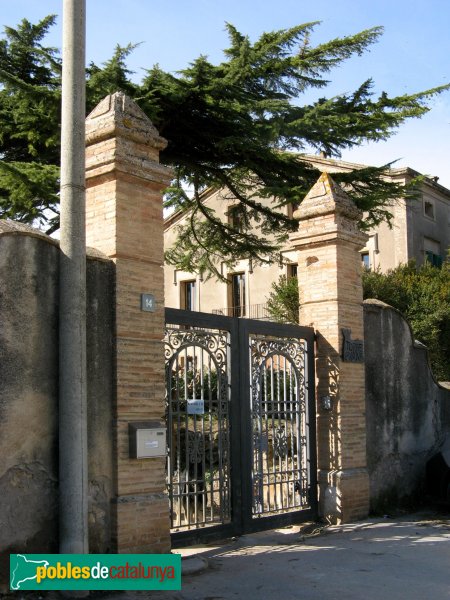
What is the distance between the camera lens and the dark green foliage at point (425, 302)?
18766 millimetres

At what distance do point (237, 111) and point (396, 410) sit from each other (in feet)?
20.0

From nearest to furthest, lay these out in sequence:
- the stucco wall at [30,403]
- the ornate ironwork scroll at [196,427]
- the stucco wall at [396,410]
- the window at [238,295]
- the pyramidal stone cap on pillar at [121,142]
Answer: the stucco wall at [30,403] < the pyramidal stone cap on pillar at [121,142] < the ornate ironwork scroll at [196,427] < the stucco wall at [396,410] < the window at [238,295]

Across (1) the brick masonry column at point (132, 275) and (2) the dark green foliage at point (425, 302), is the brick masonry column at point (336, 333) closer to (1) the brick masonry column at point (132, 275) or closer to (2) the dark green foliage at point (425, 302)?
(1) the brick masonry column at point (132, 275)

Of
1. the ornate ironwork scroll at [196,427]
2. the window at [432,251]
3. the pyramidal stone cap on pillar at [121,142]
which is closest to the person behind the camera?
the pyramidal stone cap on pillar at [121,142]

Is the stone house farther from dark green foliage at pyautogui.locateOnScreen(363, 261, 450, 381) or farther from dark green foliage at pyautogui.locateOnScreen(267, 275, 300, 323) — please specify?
dark green foliage at pyautogui.locateOnScreen(363, 261, 450, 381)

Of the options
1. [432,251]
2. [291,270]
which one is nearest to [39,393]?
[291,270]

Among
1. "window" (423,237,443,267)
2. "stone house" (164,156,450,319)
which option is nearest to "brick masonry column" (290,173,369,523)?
"stone house" (164,156,450,319)

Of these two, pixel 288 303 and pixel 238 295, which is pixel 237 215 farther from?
pixel 238 295

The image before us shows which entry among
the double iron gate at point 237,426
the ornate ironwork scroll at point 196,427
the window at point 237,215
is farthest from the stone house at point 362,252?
the ornate ironwork scroll at point 196,427

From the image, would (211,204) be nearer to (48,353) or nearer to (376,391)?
(376,391)

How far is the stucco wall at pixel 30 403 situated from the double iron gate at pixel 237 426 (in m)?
1.44

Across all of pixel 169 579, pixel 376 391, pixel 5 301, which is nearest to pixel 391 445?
pixel 376 391

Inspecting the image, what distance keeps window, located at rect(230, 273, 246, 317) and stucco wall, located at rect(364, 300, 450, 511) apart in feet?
66.8

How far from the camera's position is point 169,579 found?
591cm
